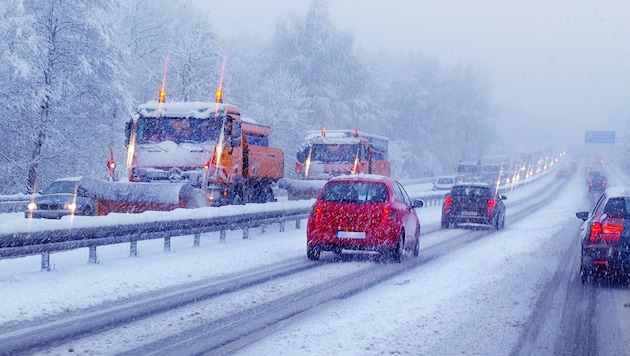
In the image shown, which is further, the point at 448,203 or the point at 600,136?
the point at 600,136

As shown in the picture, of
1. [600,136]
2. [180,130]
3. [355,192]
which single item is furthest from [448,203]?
[600,136]

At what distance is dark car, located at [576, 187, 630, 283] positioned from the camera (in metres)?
10.6

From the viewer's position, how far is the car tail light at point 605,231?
10727 millimetres

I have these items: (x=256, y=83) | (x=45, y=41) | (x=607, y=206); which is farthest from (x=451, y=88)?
(x=607, y=206)

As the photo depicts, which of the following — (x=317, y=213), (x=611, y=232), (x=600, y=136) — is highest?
(x=600, y=136)

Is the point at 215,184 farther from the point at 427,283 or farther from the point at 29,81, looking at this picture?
the point at 29,81

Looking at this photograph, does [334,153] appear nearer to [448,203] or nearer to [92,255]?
[448,203]

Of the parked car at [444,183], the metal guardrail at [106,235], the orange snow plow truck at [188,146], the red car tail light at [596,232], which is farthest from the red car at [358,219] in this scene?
the parked car at [444,183]

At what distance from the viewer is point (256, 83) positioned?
56562 mm

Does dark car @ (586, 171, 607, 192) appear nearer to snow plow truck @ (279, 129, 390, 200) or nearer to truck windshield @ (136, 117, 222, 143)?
snow plow truck @ (279, 129, 390, 200)

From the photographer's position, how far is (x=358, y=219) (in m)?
13.9

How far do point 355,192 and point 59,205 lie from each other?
10.8 m

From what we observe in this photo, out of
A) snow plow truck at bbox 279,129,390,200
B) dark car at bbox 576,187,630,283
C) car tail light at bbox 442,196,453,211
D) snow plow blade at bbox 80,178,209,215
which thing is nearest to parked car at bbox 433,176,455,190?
snow plow truck at bbox 279,129,390,200

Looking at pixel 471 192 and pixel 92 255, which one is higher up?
pixel 471 192
